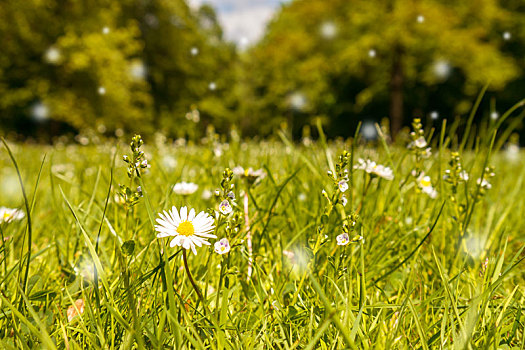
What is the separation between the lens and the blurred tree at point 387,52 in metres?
13.7

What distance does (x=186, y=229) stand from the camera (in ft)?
2.67

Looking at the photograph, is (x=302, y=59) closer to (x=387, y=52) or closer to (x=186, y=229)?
(x=387, y=52)

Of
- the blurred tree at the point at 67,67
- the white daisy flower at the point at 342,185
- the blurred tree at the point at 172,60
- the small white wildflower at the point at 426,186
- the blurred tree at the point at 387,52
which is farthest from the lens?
the blurred tree at the point at 172,60

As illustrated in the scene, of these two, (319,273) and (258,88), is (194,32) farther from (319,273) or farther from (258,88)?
(319,273)

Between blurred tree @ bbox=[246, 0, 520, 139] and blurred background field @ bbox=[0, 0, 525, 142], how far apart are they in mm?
56

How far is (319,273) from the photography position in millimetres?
1227

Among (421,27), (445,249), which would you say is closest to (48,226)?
(445,249)

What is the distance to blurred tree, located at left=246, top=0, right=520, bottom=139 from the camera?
13.7 m

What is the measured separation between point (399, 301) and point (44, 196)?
2422 millimetres

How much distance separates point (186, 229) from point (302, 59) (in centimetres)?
1895

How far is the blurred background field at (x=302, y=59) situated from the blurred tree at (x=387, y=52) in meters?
0.06

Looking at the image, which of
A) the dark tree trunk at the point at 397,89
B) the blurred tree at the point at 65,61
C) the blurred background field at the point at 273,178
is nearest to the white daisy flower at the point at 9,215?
the blurred background field at the point at 273,178

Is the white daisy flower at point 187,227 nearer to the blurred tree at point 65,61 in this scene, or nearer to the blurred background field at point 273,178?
the blurred background field at point 273,178

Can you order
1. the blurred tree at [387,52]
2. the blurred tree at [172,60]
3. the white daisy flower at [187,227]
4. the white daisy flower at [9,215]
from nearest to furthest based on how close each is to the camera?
the white daisy flower at [187,227], the white daisy flower at [9,215], the blurred tree at [387,52], the blurred tree at [172,60]
